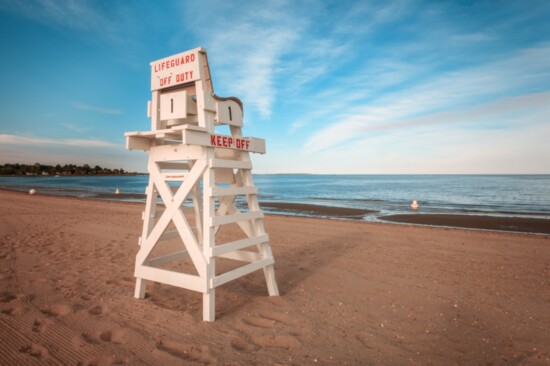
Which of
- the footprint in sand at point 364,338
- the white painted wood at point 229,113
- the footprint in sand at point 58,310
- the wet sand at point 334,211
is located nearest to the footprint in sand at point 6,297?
the footprint in sand at point 58,310

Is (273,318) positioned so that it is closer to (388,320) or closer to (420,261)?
(388,320)

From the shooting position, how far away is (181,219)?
3.96 metres

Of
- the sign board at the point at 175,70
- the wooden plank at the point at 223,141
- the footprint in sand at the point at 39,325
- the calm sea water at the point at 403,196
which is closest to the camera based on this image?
the footprint in sand at the point at 39,325

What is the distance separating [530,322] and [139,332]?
15.7ft

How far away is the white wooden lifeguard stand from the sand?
0.53 m

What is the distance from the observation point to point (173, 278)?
4.06 metres

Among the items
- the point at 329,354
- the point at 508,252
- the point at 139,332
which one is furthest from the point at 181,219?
the point at 508,252

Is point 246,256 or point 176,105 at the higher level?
point 176,105

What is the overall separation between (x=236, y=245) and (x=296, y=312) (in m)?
1.19

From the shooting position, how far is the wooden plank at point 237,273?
3803mm

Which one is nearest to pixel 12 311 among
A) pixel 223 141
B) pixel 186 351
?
pixel 186 351

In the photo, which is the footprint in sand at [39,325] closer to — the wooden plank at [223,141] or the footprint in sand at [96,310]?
the footprint in sand at [96,310]

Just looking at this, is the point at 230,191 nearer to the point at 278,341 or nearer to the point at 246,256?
the point at 246,256

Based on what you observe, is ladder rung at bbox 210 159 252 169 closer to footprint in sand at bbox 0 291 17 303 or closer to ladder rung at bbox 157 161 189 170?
ladder rung at bbox 157 161 189 170
